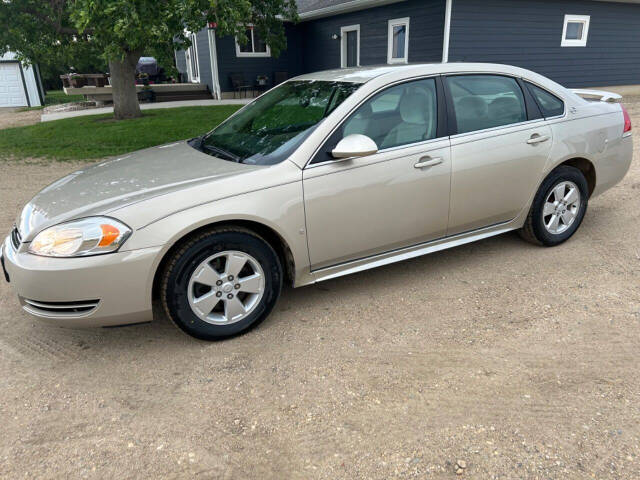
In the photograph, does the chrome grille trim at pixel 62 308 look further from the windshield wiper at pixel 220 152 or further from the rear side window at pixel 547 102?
the rear side window at pixel 547 102

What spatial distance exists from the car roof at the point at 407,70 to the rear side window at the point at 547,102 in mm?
171

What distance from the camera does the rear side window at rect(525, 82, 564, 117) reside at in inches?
169

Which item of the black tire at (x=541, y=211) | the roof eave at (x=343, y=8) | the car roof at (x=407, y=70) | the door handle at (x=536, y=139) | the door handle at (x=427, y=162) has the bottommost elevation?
the black tire at (x=541, y=211)

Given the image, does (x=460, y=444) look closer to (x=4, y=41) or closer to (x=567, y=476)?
(x=567, y=476)

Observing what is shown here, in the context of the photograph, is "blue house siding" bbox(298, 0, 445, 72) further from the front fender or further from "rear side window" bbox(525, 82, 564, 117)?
the front fender

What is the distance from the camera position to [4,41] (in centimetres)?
1105

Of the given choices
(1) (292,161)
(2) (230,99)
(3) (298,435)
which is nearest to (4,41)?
(2) (230,99)

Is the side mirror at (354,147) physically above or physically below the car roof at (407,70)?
below

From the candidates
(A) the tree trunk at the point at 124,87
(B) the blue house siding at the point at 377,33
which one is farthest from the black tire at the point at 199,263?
(B) the blue house siding at the point at 377,33

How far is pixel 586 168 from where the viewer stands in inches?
183

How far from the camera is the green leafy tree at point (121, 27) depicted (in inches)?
292

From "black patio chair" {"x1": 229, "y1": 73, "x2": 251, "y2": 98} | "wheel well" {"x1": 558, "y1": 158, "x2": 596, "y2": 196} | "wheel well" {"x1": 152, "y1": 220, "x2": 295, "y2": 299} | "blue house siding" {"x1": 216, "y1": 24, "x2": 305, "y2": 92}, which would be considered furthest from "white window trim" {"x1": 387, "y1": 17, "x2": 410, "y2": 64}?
"wheel well" {"x1": 152, "y1": 220, "x2": 295, "y2": 299}

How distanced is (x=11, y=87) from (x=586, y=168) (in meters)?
26.4

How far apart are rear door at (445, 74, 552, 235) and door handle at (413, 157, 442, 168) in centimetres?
14
